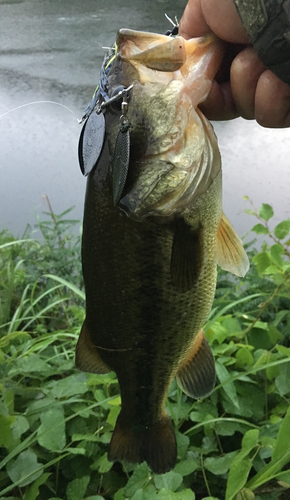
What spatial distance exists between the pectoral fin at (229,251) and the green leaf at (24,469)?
724 millimetres

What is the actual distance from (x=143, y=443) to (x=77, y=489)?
22 centimetres

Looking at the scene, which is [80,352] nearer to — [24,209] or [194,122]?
[194,122]

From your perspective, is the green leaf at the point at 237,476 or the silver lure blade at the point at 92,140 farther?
the green leaf at the point at 237,476

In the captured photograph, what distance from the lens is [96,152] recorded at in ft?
2.35

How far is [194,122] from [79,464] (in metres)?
1.03

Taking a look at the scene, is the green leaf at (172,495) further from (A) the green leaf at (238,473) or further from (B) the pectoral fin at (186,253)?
(B) the pectoral fin at (186,253)

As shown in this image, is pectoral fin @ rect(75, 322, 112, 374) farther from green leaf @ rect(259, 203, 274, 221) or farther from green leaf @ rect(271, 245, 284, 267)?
green leaf @ rect(259, 203, 274, 221)

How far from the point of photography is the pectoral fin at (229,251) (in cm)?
78

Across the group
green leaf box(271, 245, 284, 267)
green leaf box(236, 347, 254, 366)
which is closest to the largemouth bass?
green leaf box(236, 347, 254, 366)

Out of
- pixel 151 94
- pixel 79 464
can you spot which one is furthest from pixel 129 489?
pixel 151 94

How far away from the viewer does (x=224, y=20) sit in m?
0.64

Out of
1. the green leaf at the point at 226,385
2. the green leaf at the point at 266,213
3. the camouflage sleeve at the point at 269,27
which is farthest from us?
the green leaf at the point at 266,213

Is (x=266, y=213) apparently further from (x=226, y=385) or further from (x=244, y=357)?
(x=226, y=385)

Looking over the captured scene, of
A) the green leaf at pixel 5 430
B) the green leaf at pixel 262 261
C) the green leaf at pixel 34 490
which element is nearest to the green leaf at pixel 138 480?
the green leaf at pixel 34 490
